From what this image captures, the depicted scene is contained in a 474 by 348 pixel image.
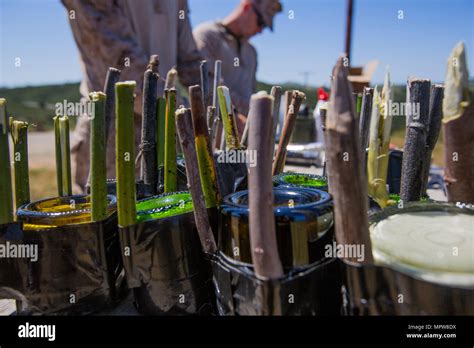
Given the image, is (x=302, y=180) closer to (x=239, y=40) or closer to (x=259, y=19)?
(x=239, y=40)

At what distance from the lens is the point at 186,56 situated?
3.19 m

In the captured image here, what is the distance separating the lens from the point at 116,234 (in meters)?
0.94

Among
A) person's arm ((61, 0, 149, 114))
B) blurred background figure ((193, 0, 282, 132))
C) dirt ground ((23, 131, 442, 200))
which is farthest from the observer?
dirt ground ((23, 131, 442, 200))

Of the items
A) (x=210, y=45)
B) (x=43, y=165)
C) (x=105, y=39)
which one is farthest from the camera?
(x=43, y=165)

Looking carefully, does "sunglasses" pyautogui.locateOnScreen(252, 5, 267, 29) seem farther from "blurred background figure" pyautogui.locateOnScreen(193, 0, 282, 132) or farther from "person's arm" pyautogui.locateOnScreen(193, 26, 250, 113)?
"person's arm" pyautogui.locateOnScreen(193, 26, 250, 113)

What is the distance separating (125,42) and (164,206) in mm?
1870

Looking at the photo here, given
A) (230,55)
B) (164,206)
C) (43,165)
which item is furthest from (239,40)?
(43,165)

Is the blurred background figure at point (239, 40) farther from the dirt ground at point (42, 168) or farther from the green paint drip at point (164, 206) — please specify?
the dirt ground at point (42, 168)

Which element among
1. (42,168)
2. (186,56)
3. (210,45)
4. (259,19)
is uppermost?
(259,19)

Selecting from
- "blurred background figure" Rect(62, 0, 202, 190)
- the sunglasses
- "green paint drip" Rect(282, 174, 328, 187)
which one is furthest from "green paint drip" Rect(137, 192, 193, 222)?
the sunglasses

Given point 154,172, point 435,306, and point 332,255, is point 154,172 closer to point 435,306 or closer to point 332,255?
point 332,255

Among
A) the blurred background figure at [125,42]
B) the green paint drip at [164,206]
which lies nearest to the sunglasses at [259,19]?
the blurred background figure at [125,42]

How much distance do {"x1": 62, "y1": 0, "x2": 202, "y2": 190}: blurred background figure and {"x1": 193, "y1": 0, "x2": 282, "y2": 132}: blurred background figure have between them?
1.00ft

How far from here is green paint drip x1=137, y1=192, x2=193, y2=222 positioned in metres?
0.89
